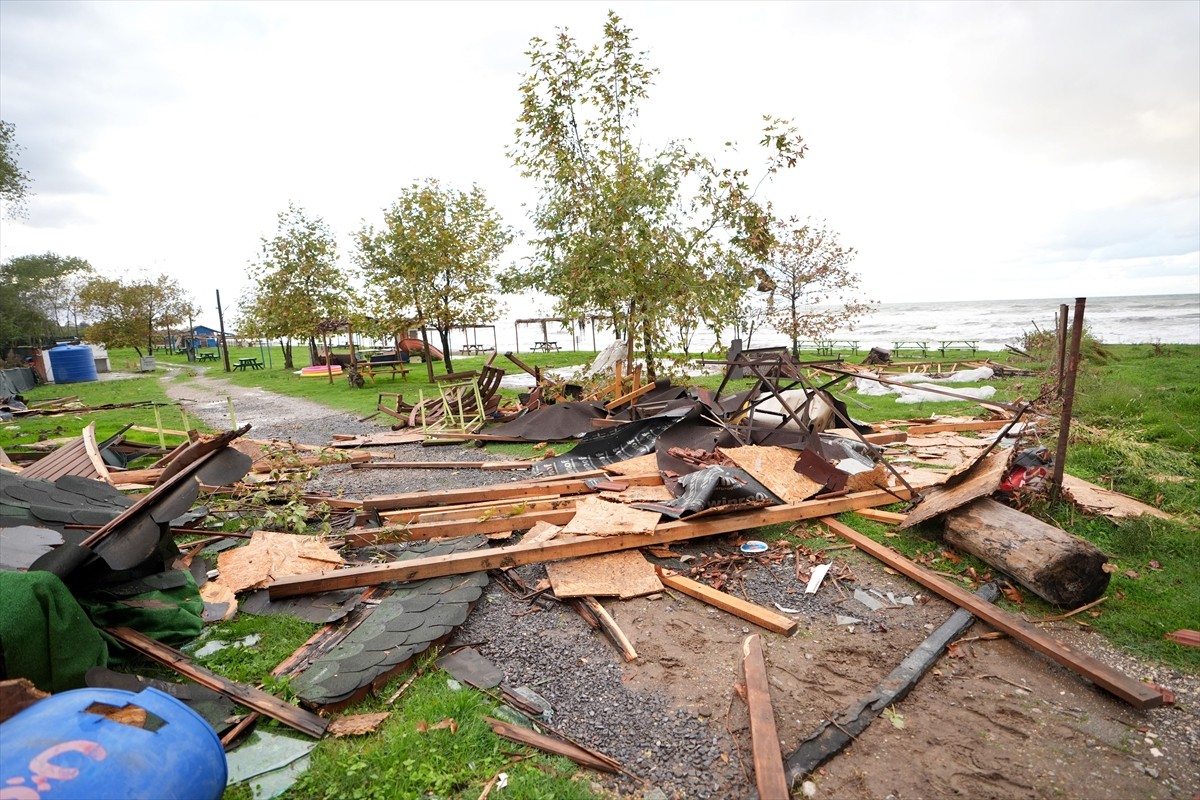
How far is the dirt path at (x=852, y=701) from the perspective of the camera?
113 inches

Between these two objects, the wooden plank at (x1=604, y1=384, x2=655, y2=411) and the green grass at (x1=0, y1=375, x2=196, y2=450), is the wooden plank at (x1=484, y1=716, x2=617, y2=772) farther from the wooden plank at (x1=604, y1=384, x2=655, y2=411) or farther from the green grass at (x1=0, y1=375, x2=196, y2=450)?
the green grass at (x1=0, y1=375, x2=196, y2=450)

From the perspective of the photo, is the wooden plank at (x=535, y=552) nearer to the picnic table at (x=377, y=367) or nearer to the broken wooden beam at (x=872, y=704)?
the broken wooden beam at (x=872, y=704)

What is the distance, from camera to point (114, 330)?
140ft

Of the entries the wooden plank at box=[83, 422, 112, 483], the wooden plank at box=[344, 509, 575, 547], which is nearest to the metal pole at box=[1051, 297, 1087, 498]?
the wooden plank at box=[344, 509, 575, 547]

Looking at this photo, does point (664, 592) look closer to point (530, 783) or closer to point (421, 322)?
point (530, 783)

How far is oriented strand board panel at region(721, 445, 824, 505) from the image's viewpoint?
246 inches

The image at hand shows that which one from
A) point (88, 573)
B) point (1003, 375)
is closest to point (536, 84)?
point (88, 573)

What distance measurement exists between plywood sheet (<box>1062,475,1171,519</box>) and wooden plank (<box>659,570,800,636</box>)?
12.5ft

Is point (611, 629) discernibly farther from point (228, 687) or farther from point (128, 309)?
point (128, 309)

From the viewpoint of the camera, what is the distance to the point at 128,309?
4478 centimetres

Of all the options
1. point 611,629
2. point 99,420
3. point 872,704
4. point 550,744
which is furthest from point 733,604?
point 99,420

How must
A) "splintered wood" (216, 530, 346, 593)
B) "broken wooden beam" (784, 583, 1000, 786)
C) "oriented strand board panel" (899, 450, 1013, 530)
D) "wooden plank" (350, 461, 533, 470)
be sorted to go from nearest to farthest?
1. "broken wooden beam" (784, 583, 1000, 786)
2. "splintered wood" (216, 530, 346, 593)
3. "oriented strand board panel" (899, 450, 1013, 530)
4. "wooden plank" (350, 461, 533, 470)

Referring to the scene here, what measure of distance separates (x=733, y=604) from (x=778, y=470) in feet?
8.15

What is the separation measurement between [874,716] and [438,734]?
257 centimetres
